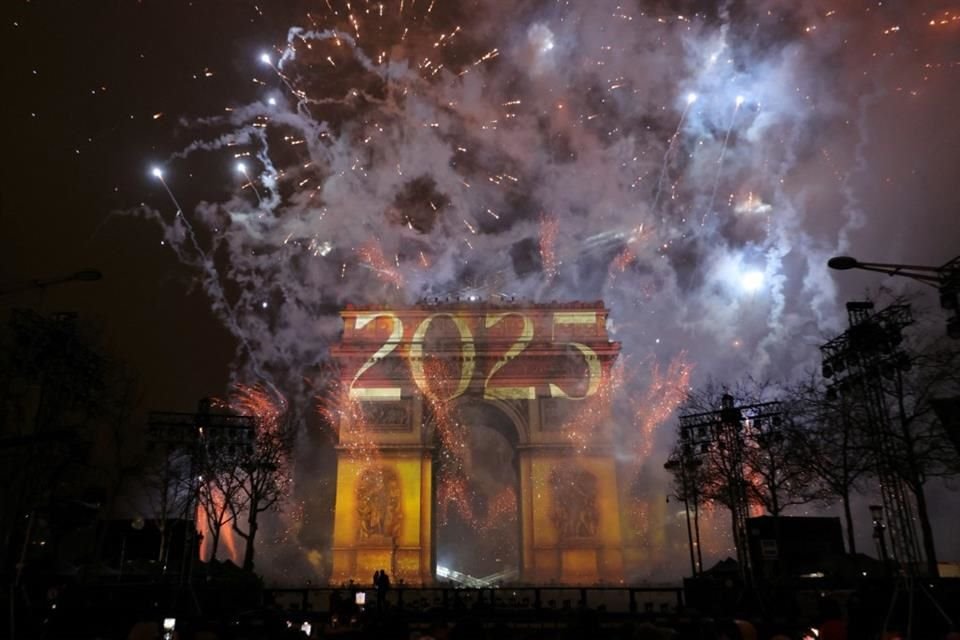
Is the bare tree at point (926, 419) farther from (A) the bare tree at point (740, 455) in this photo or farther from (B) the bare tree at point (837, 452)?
(A) the bare tree at point (740, 455)

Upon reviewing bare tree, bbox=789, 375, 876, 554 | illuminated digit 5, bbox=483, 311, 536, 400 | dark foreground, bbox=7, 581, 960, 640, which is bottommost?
dark foreground, bbox=7, 581, 960, 640

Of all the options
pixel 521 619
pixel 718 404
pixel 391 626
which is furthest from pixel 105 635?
pixel 718 404

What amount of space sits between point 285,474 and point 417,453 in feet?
28.6

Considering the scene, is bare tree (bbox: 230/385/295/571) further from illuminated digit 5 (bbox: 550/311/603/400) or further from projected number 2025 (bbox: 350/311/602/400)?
illuminated digit 5 (bbox: 550/311/603/400)

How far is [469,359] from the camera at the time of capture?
134 ft

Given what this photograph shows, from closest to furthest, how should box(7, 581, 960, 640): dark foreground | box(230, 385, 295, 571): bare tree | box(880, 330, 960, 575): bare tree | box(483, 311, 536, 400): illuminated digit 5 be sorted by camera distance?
box(7, 581, 960, 640): dark foreground
box(880, 330, 960, 575): bare tree
box(230, 385, 295, 571): bare tree
box(483, 311, 536, 400): illuminated digit 5

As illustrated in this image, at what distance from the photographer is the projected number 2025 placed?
132 ft

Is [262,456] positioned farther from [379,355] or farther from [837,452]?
[837,452]

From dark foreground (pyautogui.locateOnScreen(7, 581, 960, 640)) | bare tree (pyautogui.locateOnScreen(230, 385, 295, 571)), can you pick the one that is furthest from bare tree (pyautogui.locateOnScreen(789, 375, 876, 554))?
bare tree (pyautogui.locateOnScreen(230, 385, 295, 571))

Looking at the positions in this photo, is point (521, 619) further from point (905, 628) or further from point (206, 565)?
point (206, 565)

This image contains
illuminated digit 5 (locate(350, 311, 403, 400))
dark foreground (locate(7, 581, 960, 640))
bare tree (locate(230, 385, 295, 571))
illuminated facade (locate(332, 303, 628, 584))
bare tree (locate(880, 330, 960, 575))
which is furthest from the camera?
illuminated digit 5 (locate(350, 311, 403, 400))

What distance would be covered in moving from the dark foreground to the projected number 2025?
2017cm

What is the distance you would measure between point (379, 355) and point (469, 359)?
5382 millimetres

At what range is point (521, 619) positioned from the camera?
54.3 feet
